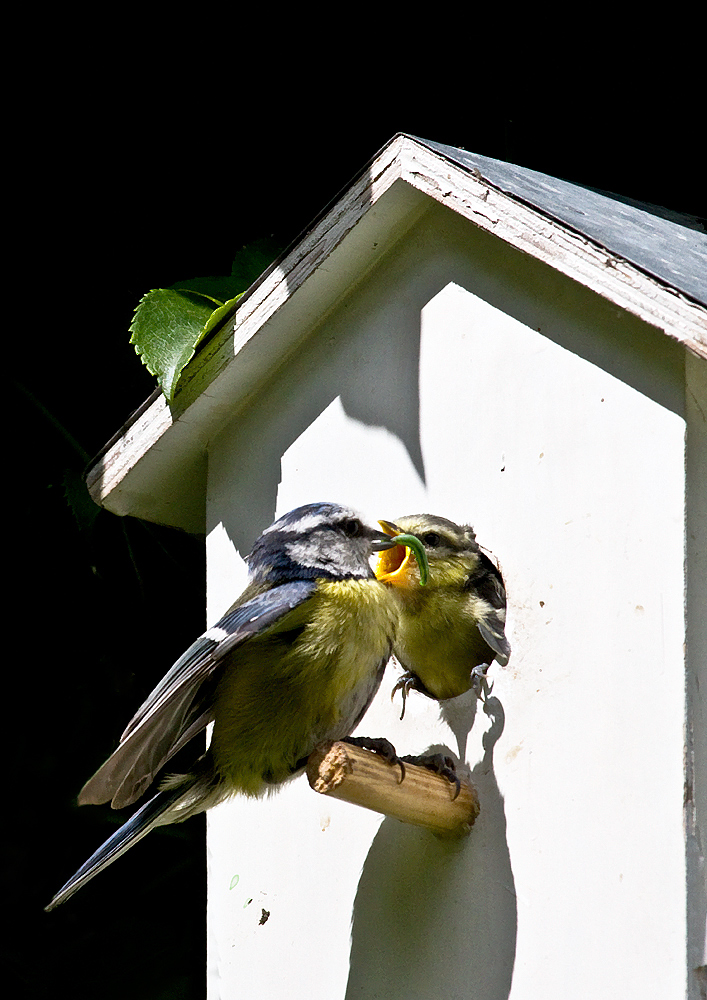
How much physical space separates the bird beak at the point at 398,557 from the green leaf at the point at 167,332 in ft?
1.31

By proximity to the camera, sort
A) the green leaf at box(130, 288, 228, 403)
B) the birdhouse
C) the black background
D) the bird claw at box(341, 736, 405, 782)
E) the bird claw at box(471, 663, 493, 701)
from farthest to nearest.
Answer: the black background
the green leaf at box(130, 288, 228, 403)
the bird claw at box(471, 663, 493, 701)
the bird claw at box(341, 736, 405, 782)
the birdhouse

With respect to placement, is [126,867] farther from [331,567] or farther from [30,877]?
[331,567]

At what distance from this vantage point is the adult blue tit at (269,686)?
5.26ft

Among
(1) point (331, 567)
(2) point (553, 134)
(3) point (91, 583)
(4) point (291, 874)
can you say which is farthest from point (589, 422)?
(2) point (553, 134)

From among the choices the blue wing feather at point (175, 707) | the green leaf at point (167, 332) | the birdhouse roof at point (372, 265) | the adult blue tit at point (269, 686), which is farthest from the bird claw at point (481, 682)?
the green leaf at point (167, 332)

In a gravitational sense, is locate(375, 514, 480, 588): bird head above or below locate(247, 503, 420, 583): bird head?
above

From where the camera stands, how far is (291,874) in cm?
176

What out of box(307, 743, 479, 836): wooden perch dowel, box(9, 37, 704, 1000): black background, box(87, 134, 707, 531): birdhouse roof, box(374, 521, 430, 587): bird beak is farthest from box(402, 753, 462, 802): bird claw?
box(9, 37, 704, 1000): black background

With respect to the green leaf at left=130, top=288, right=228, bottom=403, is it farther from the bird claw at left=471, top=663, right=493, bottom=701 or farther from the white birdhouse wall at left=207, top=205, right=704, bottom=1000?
the bird claw at left=471, top=663, right=493, bottom=701

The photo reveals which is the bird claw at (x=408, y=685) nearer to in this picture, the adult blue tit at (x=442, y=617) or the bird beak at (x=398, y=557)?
the adult blue tit at (x=442, y=617)

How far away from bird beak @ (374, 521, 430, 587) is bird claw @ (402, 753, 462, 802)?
0.23 m

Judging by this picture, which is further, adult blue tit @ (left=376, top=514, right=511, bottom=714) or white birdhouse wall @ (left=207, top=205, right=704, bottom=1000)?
adult blue tit @ (left=376, top=514, right=511, bottom=714)

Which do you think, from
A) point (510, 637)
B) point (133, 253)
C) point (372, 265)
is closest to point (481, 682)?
point (510, 637)

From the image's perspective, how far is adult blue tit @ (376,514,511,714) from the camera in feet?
5.63
